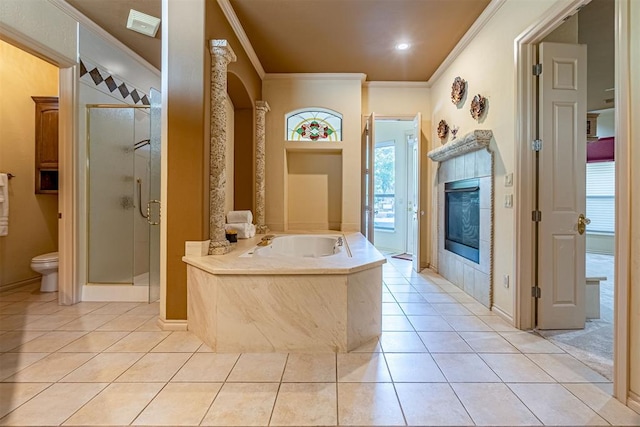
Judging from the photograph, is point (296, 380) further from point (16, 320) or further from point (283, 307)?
point (16, 320)

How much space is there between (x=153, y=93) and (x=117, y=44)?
1.38m

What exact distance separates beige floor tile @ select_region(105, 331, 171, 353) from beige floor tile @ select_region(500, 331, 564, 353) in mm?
2601

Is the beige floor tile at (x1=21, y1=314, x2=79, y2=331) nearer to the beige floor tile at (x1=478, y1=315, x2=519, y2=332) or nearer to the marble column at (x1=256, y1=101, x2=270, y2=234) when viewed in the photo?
the marble column at (x1=256, y1=101, x2=270, y2=234)

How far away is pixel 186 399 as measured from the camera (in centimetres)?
158

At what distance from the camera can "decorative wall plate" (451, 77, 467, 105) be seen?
3510 millimetres

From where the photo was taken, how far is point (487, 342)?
7.39 feet

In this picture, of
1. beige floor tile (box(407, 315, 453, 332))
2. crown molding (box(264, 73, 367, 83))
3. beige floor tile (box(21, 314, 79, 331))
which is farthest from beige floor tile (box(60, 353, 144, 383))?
crown molding (box(264, 73, 367, 83))

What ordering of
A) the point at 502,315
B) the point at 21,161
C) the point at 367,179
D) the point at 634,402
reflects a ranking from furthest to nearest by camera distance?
the point at 367,179 → the point at 21,161 → the point at 502,315 → the point at 634,402

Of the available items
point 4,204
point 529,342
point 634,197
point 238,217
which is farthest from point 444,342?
point 4,204

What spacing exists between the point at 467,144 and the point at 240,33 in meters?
2.63

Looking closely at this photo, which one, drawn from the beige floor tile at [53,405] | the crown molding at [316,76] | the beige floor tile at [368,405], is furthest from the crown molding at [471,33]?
the beige floor tile at [53,405]

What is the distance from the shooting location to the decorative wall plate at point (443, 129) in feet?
13.1

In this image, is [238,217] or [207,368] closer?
[207,368]

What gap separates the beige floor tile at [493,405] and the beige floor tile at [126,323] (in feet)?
7.87
